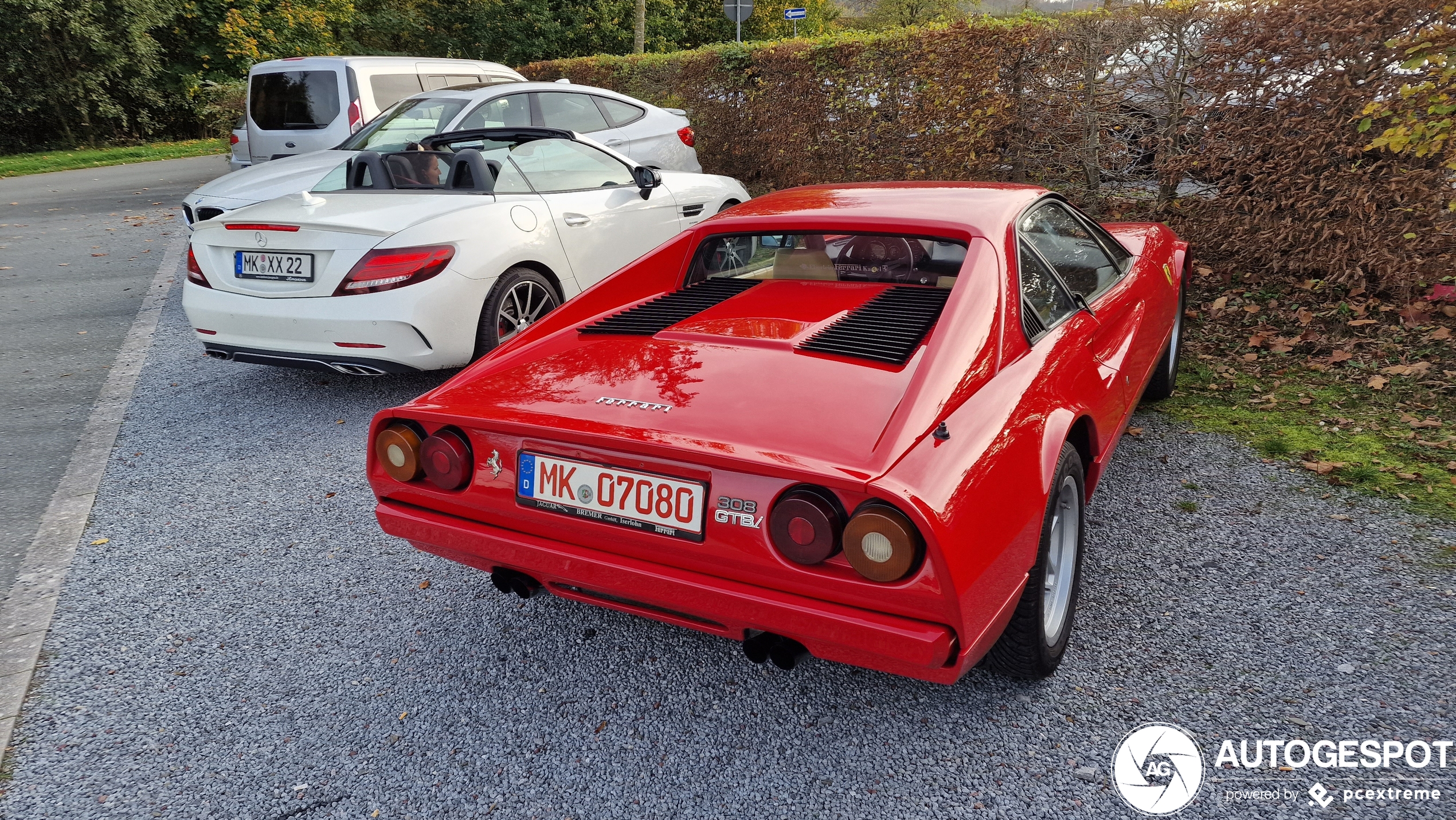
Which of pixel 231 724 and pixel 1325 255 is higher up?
pixel 1325 255

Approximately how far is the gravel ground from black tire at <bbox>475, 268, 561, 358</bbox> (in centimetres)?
147

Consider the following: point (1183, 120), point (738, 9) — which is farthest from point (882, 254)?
point (738, 9)

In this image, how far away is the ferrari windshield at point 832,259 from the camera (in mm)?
2986

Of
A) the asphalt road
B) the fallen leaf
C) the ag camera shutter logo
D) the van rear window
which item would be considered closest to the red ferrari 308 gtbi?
the ag camera shutter logo

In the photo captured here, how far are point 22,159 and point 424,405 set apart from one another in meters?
25.1

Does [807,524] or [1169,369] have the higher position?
[807,524]

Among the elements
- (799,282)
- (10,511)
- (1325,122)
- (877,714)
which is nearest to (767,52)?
(1325,122)

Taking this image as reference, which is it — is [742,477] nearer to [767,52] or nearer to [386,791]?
[386,791]

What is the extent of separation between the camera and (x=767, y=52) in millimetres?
9922

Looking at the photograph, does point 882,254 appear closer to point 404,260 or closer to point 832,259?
point 832,259

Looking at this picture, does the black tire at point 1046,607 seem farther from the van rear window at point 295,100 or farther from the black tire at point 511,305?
the van rear window at point 295,100

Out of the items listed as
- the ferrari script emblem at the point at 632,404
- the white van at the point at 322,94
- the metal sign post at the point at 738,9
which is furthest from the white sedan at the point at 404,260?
the metal sign post at the point at 738,9

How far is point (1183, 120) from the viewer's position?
6.35 m

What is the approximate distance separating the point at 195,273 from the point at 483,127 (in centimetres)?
342
